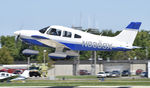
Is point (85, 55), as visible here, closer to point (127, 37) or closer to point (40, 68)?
point (40, 68)

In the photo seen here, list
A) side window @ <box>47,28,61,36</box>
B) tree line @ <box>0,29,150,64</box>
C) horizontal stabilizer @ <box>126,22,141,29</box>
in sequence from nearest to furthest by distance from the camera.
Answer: side window @ <box>47,28,61,36</box>
horizontal stabilizer @ <box>126,22,141,29</box>
tree line @ <box>0,29,150,64</box>

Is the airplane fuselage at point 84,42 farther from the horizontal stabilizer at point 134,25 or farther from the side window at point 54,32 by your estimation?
the horizontal stabilizer at point 134,25

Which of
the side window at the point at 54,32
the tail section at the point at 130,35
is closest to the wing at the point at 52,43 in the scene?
the side window at the point at 54,32

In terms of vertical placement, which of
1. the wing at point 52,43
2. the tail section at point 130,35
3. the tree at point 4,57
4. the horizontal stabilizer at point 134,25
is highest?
the horizontal stabilizer at point 134,25

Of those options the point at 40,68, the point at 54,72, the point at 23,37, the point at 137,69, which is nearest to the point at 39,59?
the point at 54,72

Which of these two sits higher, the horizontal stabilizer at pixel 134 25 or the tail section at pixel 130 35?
the horizontal stabilizer at pixel 134 25

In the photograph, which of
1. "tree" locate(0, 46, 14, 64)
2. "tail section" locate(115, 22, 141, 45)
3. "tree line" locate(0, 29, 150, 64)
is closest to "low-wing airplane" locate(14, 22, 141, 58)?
"tail section" locate(115, 22, 141, 45)

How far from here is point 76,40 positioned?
35.2m

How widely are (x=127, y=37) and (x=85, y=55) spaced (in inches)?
4194

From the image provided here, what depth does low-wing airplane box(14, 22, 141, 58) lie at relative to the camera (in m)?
35.1

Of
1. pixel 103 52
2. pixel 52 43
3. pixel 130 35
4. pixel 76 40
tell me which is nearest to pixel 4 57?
pixel 103 52

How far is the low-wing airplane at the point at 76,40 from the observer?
3512cm

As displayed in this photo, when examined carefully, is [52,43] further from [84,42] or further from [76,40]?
[84,42]

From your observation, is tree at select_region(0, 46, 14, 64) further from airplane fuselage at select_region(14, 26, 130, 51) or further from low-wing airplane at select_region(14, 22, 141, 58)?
airplane fuselage at select_region(14, 26, 130, 51)
